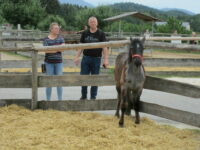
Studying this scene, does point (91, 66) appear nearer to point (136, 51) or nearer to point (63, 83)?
point (63, 83)

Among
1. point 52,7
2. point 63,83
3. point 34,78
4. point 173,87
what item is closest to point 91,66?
point 63,83

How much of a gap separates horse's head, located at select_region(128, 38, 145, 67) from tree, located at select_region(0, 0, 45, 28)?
4222 centimetres

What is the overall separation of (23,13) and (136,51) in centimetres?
4317

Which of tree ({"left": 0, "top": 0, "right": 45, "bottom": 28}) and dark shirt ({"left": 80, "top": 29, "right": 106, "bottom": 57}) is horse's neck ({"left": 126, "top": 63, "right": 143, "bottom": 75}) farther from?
tree ({"left": 0, "top": 0, "right": 45, "bottom": 28})

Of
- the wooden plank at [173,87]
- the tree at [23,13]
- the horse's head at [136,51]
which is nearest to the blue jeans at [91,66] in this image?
the wooden plank at [173,87]

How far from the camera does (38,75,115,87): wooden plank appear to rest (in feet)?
21.7

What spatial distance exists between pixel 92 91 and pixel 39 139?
2.62 meters

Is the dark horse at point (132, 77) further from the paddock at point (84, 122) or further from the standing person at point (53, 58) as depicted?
the standing person at point (53, 58)

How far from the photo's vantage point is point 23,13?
1834 inches

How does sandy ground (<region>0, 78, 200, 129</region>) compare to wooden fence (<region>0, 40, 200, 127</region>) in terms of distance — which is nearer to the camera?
wooden fence (<region>0, 40, 200, 127</region>)

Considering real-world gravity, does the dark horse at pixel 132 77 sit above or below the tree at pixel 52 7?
below

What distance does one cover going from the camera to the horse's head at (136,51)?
5.32m

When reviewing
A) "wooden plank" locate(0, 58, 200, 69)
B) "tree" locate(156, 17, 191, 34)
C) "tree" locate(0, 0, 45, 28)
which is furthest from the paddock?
"tree" locate(0, 0, 45, 28)

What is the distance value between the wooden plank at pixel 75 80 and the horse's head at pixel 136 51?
4.07 ft
